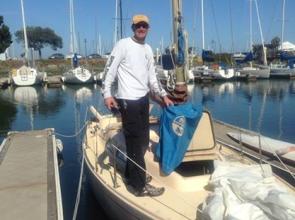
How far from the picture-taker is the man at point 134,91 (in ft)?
17.9

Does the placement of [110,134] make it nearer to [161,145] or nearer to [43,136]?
[161,145]

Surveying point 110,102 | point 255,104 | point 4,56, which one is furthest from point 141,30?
point 4,56

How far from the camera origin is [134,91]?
18.1 ft

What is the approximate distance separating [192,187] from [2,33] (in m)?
64.4

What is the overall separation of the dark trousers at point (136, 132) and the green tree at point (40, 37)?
304 ft

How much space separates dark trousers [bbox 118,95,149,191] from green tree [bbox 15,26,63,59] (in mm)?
92690

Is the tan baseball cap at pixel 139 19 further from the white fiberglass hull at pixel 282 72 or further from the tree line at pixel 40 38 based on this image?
the tree line at pixel 40 38

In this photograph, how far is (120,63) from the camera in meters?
5.50

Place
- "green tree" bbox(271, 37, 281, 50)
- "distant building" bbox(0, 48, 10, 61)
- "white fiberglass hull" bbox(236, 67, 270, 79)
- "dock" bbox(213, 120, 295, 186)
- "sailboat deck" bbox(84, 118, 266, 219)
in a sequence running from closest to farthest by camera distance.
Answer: "sailboat deck" bbox(84, 118, 266, 219) < "dock" bbox(213, 120, 295, 186) < "white fiberglass hull" bbox(236, 67, 270, 79) < "green tree" bbox(271, 37, 281, 50) < "distant building" bbox(0, 48, 10, 61)

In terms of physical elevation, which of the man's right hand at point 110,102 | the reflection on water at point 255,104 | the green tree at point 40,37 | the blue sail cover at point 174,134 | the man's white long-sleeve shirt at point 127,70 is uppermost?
the green tree at point 40,37

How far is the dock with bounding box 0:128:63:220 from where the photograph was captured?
6.04 meters

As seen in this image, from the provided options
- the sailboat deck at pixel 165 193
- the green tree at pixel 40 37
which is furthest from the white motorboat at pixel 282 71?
the green tree at pixel 40 37

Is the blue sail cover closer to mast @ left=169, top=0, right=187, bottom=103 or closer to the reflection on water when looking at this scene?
mast @ left=169, top=0, right=187, bottom=103

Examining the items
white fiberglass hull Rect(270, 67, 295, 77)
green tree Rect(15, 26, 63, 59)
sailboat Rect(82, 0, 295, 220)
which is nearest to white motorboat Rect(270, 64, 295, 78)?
white fiberglass hull Rect(270, 67, 295, 77)
